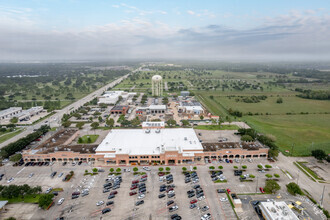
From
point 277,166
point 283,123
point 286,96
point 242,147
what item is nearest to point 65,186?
point 242,147

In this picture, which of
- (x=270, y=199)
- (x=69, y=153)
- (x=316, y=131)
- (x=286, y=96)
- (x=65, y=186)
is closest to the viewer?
(x=270, y=199)

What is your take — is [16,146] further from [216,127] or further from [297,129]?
[297,129]

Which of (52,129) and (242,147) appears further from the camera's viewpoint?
(52,129)

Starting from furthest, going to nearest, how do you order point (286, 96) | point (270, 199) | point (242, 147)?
point (286, 96) < point (242, 147) < point (270, 199)

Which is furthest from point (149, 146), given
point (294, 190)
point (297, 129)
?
point (297, 129)

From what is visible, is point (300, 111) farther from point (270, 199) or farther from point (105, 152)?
point (105, 152)

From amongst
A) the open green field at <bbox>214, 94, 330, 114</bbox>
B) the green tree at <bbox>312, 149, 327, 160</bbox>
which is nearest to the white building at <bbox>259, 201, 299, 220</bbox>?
the green tree at <bbox>312, 149, 327, 160</bbox>

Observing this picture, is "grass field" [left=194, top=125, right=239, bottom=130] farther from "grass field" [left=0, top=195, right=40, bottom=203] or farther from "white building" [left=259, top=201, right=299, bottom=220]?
"grass field" [left=0, top=195, right=40, bottom=203]
